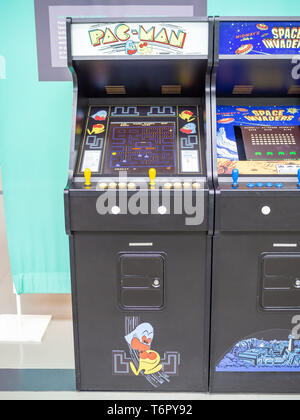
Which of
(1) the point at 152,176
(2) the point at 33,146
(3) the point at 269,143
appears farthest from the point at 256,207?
(2) the point at 33,146

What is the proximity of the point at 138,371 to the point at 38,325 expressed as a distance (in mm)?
1111

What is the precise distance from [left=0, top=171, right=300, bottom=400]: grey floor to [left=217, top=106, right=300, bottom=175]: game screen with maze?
131 cm

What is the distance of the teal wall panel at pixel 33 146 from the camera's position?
8.62 ft

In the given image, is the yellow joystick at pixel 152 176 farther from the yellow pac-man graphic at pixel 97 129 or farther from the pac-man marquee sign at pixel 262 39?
Answer: the pac-man marquee sign at pixel 262 39

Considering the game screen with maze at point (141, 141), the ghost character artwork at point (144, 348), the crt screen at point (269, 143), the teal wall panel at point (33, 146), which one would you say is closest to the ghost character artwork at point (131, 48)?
the game screen with maze at point (141, 141)

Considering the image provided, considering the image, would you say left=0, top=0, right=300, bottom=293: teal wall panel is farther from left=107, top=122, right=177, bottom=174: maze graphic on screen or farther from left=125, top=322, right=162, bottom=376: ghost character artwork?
left=125, top=322, right=162, bottom=376: ghost character artwork

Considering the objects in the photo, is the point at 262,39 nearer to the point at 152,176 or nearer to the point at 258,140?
the point at 258,140

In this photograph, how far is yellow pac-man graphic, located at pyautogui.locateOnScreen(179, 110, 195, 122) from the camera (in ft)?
7.45

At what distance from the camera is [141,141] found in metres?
2.21

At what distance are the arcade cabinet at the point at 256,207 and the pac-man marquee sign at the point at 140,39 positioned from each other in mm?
121

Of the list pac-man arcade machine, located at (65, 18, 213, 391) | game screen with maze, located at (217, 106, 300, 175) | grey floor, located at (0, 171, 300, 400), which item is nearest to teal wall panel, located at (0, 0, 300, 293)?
grey floor, located at (0, 171, 300, 400)

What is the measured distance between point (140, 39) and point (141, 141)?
53 cm

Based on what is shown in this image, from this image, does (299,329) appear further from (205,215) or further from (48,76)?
(48,76)

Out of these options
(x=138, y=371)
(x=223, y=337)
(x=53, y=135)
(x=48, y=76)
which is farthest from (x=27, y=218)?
(x=223, y=337)
